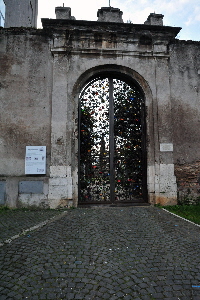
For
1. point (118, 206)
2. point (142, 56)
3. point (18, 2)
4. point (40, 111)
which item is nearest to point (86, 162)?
point (118, 206)

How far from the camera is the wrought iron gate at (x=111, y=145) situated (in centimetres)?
658

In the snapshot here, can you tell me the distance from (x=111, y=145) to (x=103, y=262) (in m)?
4.37

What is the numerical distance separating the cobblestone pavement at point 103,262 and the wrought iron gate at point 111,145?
7.63 ft

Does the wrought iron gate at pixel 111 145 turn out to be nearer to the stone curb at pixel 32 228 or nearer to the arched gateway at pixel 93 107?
the arched gateway at pixel 93 107

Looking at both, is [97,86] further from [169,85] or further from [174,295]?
[174,295]

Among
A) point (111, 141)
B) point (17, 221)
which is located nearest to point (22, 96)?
point (111, 141)

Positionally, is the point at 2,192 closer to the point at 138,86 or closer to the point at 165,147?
the point at 165,147

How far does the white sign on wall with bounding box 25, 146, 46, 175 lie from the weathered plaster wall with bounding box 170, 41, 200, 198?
3.91m

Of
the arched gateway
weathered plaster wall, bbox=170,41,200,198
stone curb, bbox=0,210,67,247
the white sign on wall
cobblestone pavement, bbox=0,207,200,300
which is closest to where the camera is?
cobblestone pavement, bbox=0,207,200,300

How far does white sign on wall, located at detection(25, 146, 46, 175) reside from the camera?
6176 millimetres

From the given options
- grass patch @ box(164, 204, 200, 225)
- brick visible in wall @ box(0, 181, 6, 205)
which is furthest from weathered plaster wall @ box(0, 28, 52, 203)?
grass patch @ box(164, 204, 200, 225)

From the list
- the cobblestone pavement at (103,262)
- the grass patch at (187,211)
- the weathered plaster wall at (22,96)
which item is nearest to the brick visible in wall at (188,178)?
the grass patch at (187,211)

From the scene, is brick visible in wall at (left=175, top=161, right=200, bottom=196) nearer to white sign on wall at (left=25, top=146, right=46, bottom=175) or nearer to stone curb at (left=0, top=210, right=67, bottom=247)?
stone curb at (left=0, top=210, right=67, bottom=247)

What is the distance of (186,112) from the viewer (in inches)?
271
